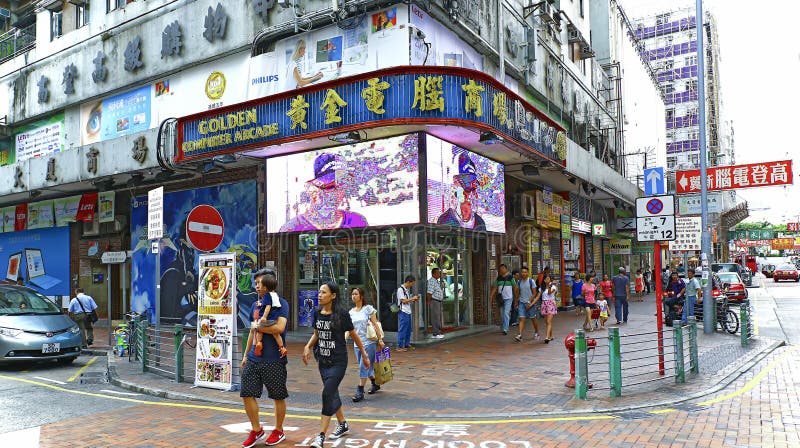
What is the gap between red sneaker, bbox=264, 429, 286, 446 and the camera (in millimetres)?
6000

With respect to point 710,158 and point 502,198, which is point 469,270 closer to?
point 502,198

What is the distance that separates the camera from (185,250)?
17.8 meters

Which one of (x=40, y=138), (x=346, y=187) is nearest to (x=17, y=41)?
(x=40, y=138)

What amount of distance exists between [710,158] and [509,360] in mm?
55340

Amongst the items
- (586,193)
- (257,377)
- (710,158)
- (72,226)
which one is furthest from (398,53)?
(710,158)

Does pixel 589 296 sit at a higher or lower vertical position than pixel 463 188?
lower

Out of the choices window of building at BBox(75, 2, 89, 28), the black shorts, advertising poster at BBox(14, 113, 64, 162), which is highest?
window of building at BBox(75, 2, 89, 28)

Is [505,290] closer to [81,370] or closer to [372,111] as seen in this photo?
[372,111]

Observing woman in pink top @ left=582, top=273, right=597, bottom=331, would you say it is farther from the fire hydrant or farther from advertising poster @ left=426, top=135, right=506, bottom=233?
the fire hydrant

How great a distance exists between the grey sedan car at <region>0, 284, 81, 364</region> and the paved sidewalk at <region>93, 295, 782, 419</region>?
1.00 m

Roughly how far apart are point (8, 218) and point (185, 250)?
1104 cm

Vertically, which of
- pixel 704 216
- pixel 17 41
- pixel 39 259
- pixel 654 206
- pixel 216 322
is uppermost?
pixel 17 41

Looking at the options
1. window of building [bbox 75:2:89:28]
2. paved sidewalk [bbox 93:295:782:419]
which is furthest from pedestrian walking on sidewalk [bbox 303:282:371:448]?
window of building [bbox 75:2:89:28]

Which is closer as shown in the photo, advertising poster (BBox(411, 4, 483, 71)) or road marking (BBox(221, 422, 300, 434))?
road marking (BBox(221, 422, 300, 434))
